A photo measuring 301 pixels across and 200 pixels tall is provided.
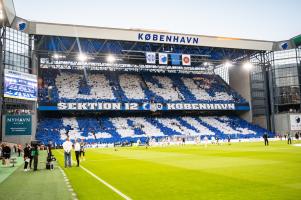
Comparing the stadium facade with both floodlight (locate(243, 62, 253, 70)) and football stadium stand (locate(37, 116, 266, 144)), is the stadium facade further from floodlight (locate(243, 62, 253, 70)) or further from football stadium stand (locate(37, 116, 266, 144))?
football stadium stand (locate(37, 116, 266, 144))

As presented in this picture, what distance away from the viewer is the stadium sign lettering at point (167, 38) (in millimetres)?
59438

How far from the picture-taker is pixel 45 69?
74.4 m

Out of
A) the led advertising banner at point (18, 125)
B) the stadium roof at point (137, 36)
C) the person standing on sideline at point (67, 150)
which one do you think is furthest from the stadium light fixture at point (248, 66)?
the person standing on sideline at point (67, 150)

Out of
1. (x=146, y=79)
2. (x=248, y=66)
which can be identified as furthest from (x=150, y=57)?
(x=248, y=66)

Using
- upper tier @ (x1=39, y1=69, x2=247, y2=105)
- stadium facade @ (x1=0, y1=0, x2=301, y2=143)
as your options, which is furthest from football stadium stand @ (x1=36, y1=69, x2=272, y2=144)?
stadium facade @ (x1=0, y1=0, x2=301, y2=143)

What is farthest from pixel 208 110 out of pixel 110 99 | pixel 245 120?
pixel 110 99

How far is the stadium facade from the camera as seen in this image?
5591cm

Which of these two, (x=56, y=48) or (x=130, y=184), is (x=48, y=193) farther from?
(x=56, y=48)

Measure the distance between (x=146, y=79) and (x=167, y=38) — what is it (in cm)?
2119

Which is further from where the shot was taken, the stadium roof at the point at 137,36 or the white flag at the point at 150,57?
the white flag at the point at 150,57

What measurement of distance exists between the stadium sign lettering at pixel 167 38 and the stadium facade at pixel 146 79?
0.60 feet

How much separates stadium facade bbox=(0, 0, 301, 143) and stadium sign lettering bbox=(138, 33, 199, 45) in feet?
0.60

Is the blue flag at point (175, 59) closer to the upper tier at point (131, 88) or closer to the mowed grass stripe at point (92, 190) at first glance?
the upper tier at point (131, 88)

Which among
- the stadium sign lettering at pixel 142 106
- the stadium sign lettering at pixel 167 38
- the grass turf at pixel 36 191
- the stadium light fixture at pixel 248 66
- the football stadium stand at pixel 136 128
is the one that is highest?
the stadium sign lettering at pixel 167 38
